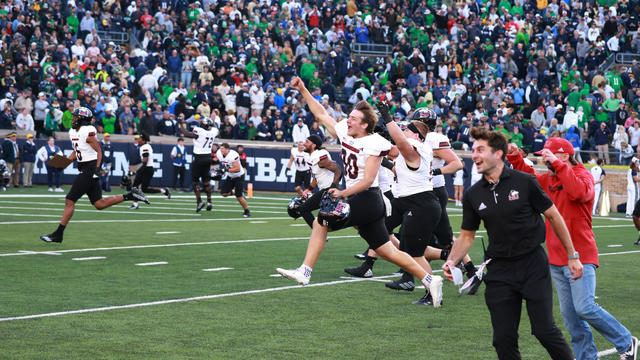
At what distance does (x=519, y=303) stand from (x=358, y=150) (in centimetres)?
334

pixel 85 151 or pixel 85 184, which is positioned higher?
pixel 85 151

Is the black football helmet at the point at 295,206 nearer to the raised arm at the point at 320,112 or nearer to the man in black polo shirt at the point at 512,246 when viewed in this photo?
the raised arm at the point at 320,112

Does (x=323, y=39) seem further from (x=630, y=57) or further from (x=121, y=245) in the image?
(x=121, y=245)

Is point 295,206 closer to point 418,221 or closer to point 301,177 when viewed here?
point 418,221

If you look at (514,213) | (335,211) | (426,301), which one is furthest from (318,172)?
(514,213)

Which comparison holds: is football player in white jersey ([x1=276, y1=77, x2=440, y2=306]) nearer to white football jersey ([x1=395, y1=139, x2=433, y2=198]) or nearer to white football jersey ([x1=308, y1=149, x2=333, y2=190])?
white football jersey ([x1=395, y1=139, x2=433, y2=198])

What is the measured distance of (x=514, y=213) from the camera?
6.10 m

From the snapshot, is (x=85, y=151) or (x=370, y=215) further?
(x=85, y=151)

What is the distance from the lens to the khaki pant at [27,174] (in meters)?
28.5

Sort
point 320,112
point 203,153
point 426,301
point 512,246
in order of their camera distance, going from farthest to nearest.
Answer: point 203,153, point 320,112, point 426,301, point 512,246

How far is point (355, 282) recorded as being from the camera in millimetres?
11289

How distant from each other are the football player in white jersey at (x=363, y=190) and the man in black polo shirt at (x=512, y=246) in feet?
9.15

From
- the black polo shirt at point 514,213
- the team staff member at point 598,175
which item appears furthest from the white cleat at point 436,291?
the team staff member at point 598,175

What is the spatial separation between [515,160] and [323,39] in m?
28.5
